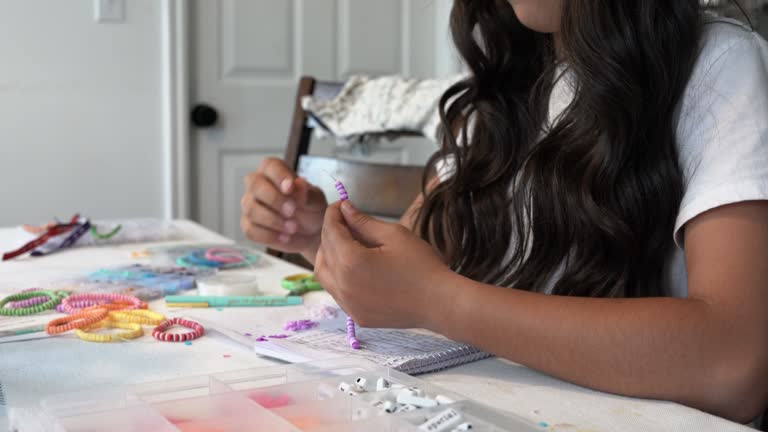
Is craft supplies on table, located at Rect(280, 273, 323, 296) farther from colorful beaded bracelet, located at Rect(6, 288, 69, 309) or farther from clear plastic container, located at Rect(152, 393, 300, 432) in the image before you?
clear plastic container, located at Rect(152, 393, 300, 432)

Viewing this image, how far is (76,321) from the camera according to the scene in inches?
31.4

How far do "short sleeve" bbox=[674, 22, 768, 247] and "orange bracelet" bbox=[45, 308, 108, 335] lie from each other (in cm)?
54

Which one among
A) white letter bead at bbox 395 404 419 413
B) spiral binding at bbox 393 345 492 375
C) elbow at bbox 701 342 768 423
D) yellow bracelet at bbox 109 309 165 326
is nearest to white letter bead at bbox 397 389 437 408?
white letter bead at bbox 395 404 419 413

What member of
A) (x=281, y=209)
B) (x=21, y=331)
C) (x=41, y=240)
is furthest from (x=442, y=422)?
(x=41, y=240)

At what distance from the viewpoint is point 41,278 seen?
1.02 m

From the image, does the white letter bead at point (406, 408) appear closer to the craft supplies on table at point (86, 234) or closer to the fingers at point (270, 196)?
the fingers at point (270, 196)

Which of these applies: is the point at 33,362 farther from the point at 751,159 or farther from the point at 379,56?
the point at 379,56

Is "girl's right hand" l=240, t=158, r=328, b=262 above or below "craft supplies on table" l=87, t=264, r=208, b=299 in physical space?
above

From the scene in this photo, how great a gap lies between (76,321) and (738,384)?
0.58 metres

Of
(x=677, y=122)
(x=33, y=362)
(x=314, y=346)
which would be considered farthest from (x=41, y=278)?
(x=677, y=122)

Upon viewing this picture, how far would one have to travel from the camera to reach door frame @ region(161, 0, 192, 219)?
2.30 m

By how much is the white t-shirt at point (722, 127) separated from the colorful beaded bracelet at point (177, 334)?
443 millimetres

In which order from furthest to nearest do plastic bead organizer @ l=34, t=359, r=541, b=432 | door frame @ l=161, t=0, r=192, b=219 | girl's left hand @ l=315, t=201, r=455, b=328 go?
1. door frame @ l=161, t=0, r=192, b=219
2. girl's left hand @ l=315, t=201, r=455, b=328
3. plastic bead organizer @ l=34, t=359, r=541, b=432

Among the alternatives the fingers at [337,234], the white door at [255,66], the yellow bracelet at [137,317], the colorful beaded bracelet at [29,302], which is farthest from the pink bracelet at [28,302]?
the white door at [255,66]
